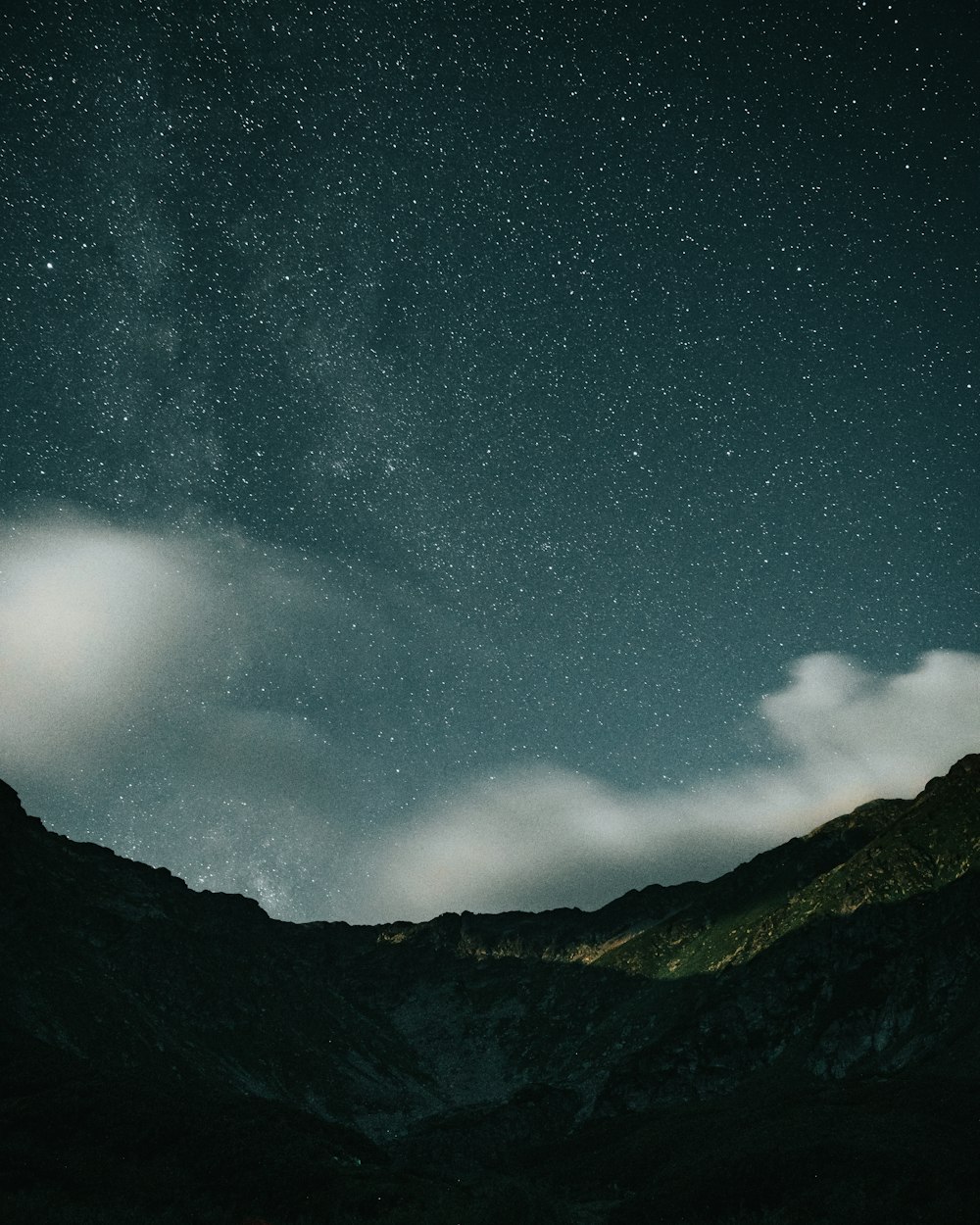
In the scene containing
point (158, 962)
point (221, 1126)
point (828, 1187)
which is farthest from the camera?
point (158, 962)

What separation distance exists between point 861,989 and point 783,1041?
16025 millimetres

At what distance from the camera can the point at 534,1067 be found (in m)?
187

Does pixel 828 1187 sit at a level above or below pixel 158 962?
below

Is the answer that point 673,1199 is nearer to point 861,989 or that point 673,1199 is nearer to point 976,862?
point 861,989

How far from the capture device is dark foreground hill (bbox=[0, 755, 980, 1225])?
33.1 m

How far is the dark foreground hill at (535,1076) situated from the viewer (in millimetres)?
33062

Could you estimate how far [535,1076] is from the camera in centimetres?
18262

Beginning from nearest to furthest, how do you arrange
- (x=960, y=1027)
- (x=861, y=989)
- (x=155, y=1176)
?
1. (x=155, y=1176)
2. (x=960, y=1027)
3. (x=861, y=989)

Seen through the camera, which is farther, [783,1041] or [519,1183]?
[783,1041]

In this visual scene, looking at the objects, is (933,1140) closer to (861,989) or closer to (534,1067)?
(861,989)

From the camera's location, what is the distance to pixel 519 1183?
37469 millimetres

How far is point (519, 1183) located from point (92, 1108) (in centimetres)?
2171

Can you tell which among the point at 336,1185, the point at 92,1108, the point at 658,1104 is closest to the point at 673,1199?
the point at 336,1185

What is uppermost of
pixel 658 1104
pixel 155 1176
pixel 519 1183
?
pixel 155 1176
